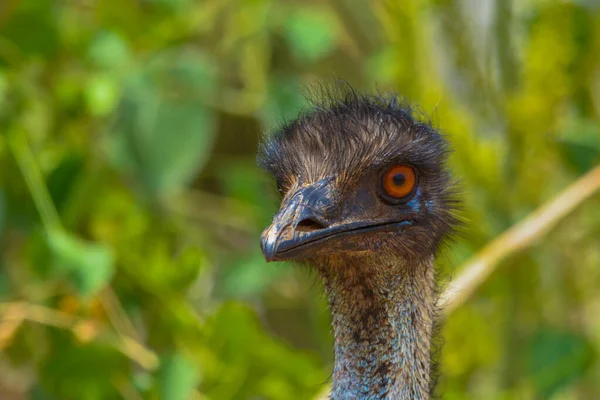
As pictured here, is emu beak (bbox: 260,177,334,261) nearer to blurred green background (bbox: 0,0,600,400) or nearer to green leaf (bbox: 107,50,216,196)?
blurred green background (bbox: 0,0,600,400)

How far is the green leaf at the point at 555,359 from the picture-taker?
101 inches

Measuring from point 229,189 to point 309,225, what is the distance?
1.94 metres

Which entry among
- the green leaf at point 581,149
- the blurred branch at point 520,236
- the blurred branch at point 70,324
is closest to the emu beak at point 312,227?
the blurred branch at point 520,236

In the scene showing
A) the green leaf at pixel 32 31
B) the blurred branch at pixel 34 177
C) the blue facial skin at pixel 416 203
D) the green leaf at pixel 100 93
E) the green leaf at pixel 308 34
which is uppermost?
the green leaf at pixel 308 34

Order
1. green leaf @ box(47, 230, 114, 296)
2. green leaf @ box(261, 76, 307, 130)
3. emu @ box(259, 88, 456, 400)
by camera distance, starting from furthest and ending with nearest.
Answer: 1. green leaf @ box(261, 76, 307, 130)
2. green leaf @ box(47, 230, 114, 296)
3. emu @ box(259, 88, 456, 400)

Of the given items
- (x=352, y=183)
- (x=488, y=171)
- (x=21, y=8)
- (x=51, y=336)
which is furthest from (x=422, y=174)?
(x=21, y=8)

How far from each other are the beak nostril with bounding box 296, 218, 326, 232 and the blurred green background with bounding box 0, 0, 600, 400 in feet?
2.24

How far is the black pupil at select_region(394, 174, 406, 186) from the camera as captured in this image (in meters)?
1.72

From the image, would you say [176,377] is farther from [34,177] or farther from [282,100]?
[282,100]

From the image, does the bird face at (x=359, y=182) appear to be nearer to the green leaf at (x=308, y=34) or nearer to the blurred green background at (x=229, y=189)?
the blurred green background at (x=229, y=189)

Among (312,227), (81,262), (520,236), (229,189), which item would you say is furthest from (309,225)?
(229,189)

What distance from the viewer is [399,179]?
1723mm

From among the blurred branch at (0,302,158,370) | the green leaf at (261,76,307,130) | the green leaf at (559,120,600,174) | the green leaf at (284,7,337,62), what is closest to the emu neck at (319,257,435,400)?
the blurred branch at (0,302,158,370)

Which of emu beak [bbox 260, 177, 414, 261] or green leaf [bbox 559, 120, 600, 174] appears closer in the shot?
emu beak [bbox 260, 177, 414, 261]
